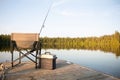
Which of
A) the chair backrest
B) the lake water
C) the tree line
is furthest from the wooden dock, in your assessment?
the tree line

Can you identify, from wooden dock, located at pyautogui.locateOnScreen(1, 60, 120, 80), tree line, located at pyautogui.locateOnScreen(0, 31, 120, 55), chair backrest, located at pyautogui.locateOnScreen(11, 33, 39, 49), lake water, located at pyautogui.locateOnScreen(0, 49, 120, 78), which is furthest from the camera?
tree line, located at pyautogui.locateOnScreen(0, 31, 120, 55)

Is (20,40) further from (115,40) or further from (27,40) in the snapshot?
(115,40)

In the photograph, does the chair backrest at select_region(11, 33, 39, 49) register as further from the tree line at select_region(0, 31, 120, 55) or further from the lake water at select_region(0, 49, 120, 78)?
the tree line at select_region(0, 31, 120, 55)

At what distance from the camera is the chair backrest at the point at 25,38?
9893 millimetres

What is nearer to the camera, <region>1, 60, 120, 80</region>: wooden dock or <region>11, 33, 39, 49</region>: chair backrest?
<region>1, 60, 120, 80</region>: wooden dock

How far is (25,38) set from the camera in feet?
32.7

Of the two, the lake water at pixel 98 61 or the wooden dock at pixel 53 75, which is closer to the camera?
the wooden dock at pixel 53 75

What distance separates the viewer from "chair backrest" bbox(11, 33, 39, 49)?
989 centimetres

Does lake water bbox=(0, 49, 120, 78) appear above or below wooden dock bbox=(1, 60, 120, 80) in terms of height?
below

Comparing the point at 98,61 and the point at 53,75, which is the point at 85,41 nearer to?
the point at 98,61

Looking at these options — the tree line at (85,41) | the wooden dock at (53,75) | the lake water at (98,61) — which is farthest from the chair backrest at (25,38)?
the tree line at (85,41)

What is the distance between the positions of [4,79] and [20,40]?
A: 10.9 ft

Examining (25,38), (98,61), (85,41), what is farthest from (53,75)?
(85,41)

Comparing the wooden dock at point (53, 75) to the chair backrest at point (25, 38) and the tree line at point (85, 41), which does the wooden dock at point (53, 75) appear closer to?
the chair backrest at point (25, 38)
